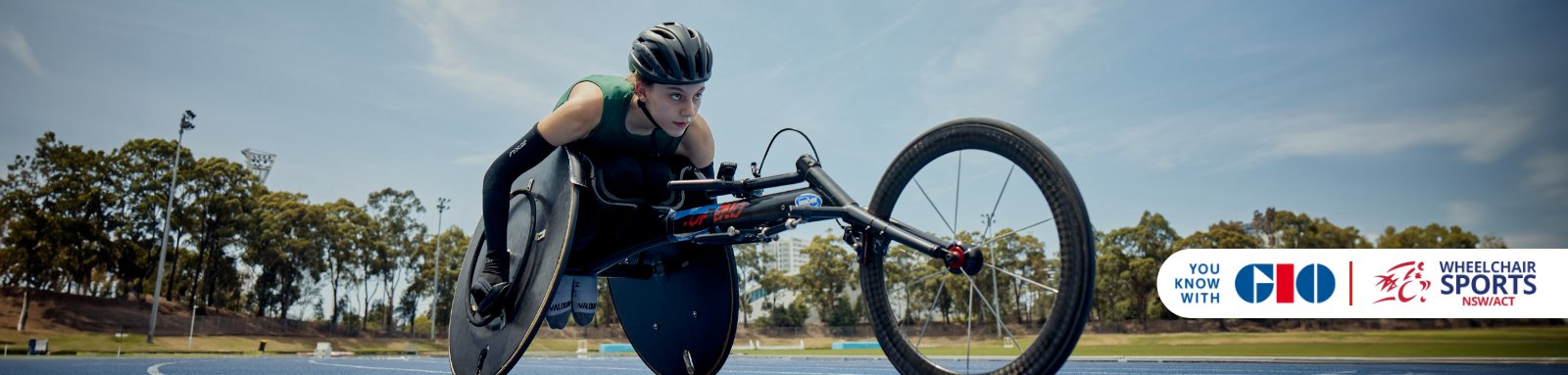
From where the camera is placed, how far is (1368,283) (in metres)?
23.5

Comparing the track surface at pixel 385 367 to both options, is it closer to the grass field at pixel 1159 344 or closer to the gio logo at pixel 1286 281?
the gio logo at pixel 1286 281

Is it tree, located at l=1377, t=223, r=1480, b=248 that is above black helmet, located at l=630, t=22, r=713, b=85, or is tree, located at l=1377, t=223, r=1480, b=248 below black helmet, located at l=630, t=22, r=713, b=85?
above

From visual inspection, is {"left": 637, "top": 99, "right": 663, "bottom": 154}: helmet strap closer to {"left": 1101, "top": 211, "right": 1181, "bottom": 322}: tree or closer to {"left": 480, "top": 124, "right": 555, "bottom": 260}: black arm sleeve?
{"left": 480, "top": 124, "right": 555, "bottom": 260}: black arm sleeve

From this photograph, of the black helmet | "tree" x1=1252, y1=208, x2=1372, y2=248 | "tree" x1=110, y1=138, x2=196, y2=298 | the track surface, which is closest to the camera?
the black helmet

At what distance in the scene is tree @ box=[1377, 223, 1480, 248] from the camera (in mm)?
65062

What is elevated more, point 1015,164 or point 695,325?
point 1015,164

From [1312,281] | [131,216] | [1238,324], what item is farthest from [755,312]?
[1312,281]

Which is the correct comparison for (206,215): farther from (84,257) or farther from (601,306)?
(601,306)

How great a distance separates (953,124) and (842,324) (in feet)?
224

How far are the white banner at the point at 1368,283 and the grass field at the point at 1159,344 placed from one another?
398 inches

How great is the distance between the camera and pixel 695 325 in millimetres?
3781

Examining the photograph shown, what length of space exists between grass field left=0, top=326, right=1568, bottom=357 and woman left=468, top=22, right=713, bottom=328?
3416 centimetres

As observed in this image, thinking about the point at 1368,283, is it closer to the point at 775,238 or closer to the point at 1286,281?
the point at 1286,281

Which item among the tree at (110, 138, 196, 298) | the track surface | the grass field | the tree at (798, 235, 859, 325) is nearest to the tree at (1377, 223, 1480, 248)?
the grass field
